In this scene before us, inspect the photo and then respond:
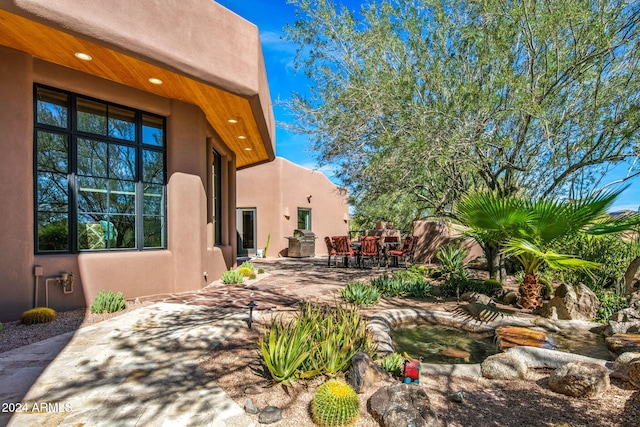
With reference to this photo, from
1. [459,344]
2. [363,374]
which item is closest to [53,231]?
[363,374]

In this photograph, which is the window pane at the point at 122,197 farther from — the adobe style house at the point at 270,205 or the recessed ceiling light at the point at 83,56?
the adobe style house at the point at 270,205

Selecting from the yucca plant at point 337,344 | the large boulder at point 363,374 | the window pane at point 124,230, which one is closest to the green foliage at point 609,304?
the yucca plant at point 337,344

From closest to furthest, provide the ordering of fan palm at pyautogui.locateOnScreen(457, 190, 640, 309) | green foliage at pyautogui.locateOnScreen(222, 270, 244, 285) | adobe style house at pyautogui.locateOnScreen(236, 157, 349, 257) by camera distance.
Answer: fan palm at pyautogui.locateOnScreen(457, 190, 640, 309)
green foliage at pyautogui.locateOnScreen(222, 270, 244, 285)
adobe style house at pyautogui.locateOnScreen(236, 157, 349, 257)

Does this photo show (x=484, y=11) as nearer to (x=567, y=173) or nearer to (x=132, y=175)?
(x=567, y=173)

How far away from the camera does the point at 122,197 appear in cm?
549

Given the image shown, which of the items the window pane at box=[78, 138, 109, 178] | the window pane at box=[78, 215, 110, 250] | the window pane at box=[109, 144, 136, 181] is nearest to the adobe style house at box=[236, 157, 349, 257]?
the window pane at box=[109, 144, 136, 181]

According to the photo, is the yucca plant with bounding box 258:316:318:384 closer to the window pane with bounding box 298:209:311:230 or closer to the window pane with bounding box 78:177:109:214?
the window pane with bounding box 78:177:109:214

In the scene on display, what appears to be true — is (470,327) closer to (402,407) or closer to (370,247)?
(402,407)

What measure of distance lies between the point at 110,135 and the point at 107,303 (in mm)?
2616

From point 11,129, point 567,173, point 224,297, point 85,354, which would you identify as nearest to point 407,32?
point 567,173

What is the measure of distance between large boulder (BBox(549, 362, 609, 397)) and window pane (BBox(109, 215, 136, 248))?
5.83 meters

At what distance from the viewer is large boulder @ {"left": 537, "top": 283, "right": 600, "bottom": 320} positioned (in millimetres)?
4531

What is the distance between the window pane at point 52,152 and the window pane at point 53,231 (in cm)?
66

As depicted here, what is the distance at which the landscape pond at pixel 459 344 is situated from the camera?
365 centimetres
